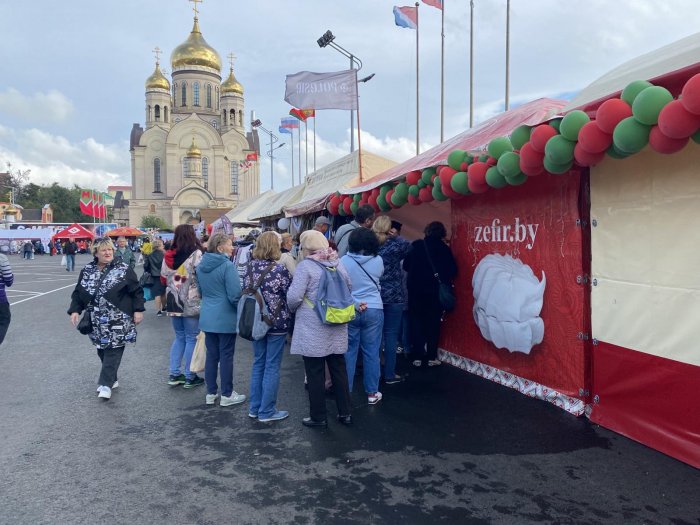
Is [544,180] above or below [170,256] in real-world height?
above

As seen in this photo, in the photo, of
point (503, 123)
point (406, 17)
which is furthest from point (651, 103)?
point (406, 17)

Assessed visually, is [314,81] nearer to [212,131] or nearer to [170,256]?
[170,256]

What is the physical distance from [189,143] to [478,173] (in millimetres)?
68831

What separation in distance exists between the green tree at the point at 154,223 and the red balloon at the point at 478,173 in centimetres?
6509

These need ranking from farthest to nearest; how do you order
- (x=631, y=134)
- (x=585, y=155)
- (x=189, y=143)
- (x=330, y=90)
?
(x=189, y=143), (x=330, y=90), (x=585, y=155), (x=631, y=134)

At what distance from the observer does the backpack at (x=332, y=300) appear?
4266 millimetres

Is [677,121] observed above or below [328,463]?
above

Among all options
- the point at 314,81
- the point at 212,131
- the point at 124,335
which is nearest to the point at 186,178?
the point at 212,131

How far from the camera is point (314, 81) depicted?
9773mm

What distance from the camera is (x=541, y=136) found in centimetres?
376

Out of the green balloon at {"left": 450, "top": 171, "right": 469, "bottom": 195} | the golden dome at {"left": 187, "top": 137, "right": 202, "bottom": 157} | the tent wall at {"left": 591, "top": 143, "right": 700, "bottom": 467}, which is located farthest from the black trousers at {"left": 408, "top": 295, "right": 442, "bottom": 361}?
the golden dome at {"left": 187, "top": 137, "right": 202, "bottom": 157}

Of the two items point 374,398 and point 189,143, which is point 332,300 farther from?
point 189,143

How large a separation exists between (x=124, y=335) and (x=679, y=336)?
16.4ft

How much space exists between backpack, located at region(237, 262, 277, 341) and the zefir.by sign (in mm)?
2517
